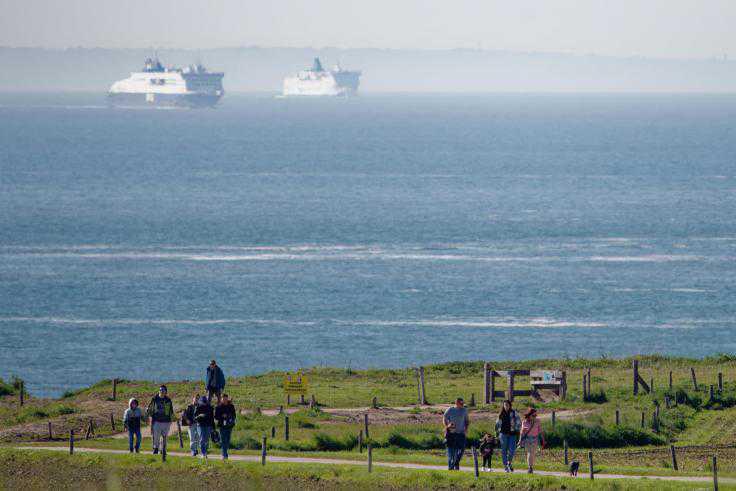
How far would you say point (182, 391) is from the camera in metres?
43.8

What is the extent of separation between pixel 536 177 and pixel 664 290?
8095 cm

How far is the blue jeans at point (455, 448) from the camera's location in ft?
89.3

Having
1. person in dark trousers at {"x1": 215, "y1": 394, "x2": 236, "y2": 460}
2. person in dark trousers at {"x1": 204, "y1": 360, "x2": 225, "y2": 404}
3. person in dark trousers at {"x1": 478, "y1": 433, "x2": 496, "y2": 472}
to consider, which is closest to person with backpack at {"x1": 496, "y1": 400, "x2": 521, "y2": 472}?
person in dark trousers at {"x1": 478, "y1": 433, "x2": 496, "y2": 472}

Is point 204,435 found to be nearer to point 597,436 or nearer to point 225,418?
point 225,418

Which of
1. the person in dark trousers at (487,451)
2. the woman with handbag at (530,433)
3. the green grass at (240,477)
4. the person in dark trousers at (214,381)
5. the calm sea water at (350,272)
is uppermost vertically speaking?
the calm sea water at (350,272)

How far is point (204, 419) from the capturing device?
2880 cm

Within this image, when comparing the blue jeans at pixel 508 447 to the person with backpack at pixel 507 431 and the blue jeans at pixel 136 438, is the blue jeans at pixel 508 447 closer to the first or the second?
the person with backpack at pixel 507 431

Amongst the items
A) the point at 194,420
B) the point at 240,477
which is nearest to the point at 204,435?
the point at 194,420

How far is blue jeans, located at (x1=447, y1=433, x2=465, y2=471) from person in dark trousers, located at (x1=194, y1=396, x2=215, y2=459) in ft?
16.4

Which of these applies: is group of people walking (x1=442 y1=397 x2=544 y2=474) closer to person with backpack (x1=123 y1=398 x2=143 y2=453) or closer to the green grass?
the green grass

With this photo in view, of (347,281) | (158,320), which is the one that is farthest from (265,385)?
(347,281)

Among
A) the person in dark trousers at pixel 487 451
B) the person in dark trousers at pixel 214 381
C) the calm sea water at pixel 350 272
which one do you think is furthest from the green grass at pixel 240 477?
the calm sea water at pixel 350 272

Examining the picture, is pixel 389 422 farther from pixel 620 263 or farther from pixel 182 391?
pixel 620 263

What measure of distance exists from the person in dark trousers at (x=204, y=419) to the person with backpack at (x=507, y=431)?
598 cm
